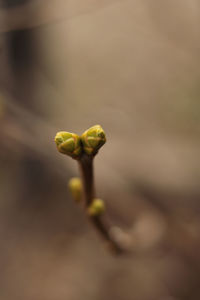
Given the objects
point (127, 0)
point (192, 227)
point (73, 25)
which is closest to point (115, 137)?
point (192, 227)

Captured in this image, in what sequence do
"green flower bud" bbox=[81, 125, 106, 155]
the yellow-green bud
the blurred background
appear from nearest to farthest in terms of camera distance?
"green flower bud" bbox=[81, 125, 106, 155] < the yellow-green bud < the blurred background

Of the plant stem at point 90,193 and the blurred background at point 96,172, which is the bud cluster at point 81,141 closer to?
the plant stem at point 90,193

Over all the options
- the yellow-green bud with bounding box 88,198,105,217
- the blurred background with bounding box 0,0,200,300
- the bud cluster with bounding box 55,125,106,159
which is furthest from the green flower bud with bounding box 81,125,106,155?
the blurred background with bounding box 0,0,200,300

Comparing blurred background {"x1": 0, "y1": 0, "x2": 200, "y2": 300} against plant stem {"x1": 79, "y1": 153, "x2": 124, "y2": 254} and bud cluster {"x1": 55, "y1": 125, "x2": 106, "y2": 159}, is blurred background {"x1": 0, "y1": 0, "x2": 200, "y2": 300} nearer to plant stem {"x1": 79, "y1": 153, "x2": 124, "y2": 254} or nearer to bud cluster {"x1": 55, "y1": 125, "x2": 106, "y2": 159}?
plant stem {"x1": 79, "y1": 153, "x2": 124, "y2": 254}

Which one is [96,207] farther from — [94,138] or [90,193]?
[94,138]

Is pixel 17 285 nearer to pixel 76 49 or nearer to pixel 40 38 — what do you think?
pixel 40 38

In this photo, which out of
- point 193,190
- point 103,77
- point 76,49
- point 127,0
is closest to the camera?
point 193,190

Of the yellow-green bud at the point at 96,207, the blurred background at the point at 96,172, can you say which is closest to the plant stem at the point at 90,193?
the yellow-green bud at the point at 96,207
